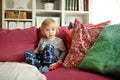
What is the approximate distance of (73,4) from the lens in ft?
9.80

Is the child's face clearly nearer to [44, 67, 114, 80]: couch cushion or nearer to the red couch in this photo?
the red couch

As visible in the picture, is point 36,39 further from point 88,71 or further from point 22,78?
point 22,78

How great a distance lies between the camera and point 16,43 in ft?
5.94

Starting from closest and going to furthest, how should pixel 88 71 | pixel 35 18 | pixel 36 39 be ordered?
pixel 88 71
pixel 36 39
pixel 35 18

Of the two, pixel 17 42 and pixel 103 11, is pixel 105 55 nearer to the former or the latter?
pixel 17 42

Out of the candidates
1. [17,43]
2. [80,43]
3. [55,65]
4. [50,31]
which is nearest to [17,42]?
[17,43]

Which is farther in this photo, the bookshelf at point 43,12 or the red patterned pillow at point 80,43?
the bookshelf at point 43,12

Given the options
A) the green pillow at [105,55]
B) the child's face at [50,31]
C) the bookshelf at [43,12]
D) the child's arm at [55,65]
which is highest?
the bookshelf at [43,12]

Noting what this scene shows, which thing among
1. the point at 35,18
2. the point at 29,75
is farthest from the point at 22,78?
the point at 35,18

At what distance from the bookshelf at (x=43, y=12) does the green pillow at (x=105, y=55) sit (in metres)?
1.44

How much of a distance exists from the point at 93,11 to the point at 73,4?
1.10ft

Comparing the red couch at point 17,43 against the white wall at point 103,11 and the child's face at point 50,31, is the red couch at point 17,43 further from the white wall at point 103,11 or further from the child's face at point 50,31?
the white wall at point 103,11

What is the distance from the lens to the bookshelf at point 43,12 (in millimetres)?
2816

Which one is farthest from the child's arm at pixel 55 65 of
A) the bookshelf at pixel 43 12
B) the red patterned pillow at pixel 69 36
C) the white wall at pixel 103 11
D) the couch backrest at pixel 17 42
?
the white wall at pixel 103 11
